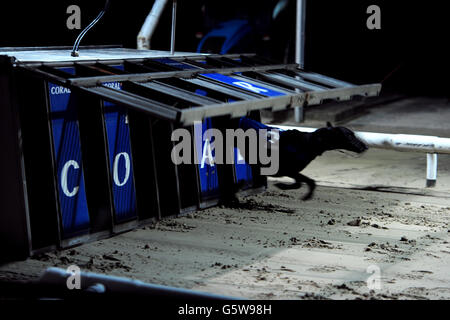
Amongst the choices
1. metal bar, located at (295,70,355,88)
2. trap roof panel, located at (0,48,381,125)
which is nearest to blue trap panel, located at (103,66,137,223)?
trap roof panel, located at (0,48,381,125)

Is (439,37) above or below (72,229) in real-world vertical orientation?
above

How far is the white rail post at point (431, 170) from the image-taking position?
9461mm

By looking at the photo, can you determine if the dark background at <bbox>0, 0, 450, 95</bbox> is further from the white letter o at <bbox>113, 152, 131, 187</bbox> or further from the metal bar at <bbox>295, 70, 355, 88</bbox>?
the white letter o at <bbox>113, 152, 131, 187</bbox>

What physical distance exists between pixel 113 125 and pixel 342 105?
357 inches

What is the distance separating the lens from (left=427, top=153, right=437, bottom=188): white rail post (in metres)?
9.46

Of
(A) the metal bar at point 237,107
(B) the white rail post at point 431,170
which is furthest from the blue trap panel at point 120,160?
(B) the white rail post at point 431,170

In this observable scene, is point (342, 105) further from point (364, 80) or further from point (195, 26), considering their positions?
point (195, 26)

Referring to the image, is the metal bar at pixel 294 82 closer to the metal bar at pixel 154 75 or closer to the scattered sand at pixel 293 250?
the metal bar at pixel 154 75

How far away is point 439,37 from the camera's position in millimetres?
19453

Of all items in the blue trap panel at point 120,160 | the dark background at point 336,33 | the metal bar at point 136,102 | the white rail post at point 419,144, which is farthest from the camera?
the dark background at point 336,33

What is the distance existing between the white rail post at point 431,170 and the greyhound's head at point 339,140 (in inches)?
73.8

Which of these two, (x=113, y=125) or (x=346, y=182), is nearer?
(x=113, y=125)

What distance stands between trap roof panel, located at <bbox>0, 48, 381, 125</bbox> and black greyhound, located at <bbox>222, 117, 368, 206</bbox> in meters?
0.39
